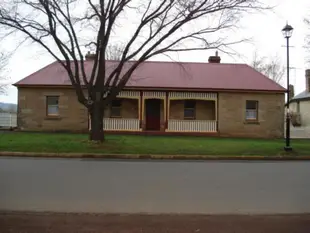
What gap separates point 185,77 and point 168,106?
127 inches

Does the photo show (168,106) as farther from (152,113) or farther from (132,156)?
(132,156)

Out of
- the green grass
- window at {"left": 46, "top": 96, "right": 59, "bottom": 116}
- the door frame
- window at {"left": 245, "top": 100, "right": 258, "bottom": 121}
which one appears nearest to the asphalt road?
the green grass

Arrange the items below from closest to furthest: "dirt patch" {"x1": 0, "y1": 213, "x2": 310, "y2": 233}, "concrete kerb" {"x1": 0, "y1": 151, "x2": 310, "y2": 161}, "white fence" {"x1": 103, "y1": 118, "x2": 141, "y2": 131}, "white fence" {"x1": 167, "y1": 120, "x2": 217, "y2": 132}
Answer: "dirt patch" {"x1": 0, "y1": 213, "x2": 310, "y2": 233}, "concrete kerb" {"x1": 0, "y1": 151, "x2": 310, "y2": 161}, "white fence" {"x1": 103, "y1": 118, "x2": 141, "y2": 131}, "white fence" {"x1": 167, "y1": 120, "x2": 217, "y2": 132}

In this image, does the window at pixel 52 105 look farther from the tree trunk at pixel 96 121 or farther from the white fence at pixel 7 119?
the tree trunk at pixel 96 121

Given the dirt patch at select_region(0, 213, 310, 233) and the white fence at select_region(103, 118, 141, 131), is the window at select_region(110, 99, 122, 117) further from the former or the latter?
the dirt patch at select_region(0, 213, 310, 233)

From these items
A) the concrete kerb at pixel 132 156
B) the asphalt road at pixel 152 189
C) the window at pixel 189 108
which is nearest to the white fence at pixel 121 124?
the window at pixel 189 108

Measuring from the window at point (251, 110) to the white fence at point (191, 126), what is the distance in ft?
9.03

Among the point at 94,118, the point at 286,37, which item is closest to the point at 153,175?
the point at 94,118

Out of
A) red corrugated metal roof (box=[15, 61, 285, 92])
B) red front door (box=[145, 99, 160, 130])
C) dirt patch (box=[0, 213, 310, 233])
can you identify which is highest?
red corrugated metal roof (box=[15, 61, 285, 92])

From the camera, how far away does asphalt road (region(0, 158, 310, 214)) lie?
693 cm

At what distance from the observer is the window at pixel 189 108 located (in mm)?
29328

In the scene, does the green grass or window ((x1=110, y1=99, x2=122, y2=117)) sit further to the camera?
window ((x1=110, y1=99, x2=122, y2=117))

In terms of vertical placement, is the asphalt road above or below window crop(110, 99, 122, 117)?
below

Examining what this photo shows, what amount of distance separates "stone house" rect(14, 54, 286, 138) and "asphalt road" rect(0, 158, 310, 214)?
14.9m
